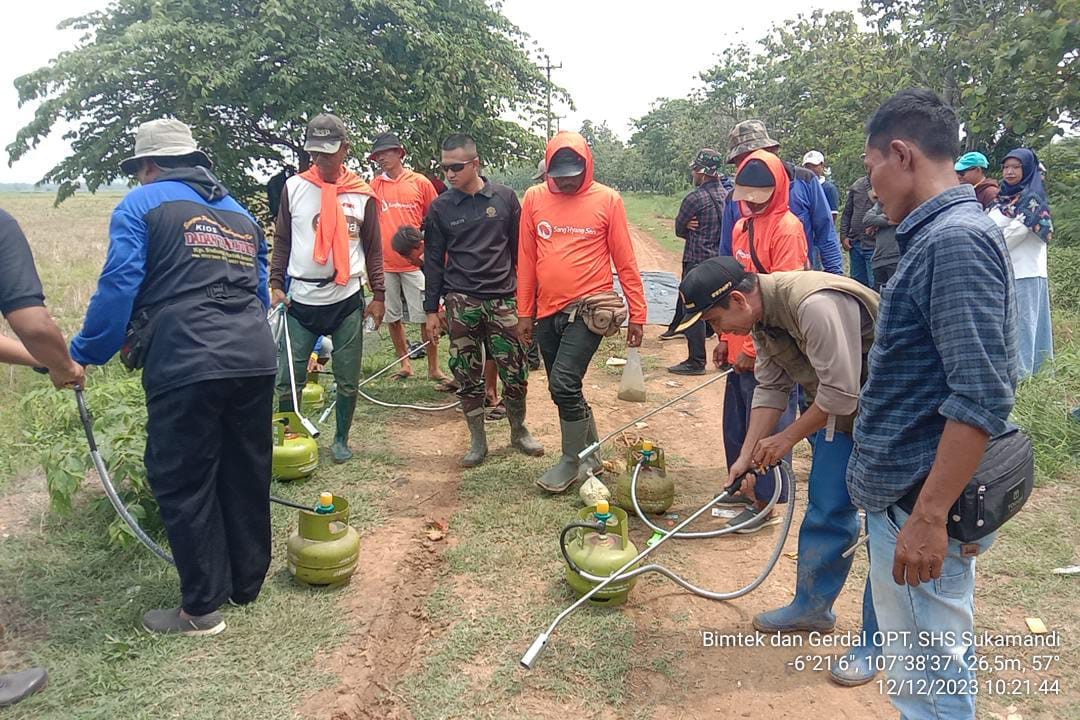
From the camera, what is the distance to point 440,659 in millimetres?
3176

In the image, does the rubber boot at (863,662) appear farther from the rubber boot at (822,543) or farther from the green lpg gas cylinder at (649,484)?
the green lpg gas cylinder at (649,484)

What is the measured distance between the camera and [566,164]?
448cm

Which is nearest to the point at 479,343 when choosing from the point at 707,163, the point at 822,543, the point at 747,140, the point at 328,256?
the point at 328,256

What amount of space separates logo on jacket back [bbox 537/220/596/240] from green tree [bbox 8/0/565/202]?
4.58 meters

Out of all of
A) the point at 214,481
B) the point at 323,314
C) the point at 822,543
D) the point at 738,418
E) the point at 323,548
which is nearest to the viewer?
the point at 822,543

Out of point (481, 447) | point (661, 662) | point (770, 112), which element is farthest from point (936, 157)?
point (770, 112)

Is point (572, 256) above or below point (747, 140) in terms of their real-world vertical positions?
below

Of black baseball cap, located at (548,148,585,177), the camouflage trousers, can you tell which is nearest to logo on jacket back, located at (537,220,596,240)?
black baseball cap, located at (548,148,585,177)

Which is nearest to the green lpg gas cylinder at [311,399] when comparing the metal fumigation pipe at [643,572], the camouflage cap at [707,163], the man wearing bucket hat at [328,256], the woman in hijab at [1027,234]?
the man wearing bucket hat at [328,256]

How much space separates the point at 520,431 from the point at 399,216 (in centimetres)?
264

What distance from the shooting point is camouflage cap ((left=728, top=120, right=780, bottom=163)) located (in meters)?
4.96

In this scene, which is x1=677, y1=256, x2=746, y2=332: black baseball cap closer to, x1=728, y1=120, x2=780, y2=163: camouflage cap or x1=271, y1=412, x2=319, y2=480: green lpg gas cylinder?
x1=728, y1=120, x2=780, y2=163: camouflage cap

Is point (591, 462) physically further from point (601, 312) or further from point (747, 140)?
point (747, 140)

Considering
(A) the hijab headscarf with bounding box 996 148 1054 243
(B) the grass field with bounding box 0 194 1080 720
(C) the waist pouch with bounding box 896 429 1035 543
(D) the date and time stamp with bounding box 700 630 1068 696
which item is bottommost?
(D) the date and time stamp with bounding box 700 630 1068 696
